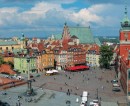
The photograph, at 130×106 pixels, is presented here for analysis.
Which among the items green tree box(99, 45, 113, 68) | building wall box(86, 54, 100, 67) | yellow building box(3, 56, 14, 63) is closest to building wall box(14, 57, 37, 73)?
yellow building box(3, 56, 14, 63)

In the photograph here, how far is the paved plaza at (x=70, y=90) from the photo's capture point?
48031mm

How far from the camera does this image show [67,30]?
11912cm

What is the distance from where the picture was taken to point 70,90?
5741cm

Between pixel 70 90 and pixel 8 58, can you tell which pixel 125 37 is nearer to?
pixel 70 90

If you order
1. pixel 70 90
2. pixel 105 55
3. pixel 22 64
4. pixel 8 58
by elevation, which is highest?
pixel 105 55

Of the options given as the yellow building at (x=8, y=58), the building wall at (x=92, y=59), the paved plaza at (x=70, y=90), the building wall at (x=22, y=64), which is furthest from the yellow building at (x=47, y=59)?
the building wall at (x=92, y=59)

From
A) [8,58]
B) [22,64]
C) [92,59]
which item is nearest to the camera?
[22,64]

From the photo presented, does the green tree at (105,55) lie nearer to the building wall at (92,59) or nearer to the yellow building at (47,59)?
the building wall at (92,59)

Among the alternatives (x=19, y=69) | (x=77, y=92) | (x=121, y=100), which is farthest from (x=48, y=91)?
(x=19, y=69)

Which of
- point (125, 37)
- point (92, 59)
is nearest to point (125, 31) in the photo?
point (125, 37)

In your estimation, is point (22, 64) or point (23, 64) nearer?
point (23, 64)

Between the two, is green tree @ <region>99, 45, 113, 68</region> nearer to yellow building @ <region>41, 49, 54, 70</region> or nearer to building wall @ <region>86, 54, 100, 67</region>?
building wall @ <region>86, 54, 100, 67</region>

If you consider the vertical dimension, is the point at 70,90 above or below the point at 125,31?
below

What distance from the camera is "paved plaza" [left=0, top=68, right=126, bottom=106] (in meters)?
48.0
